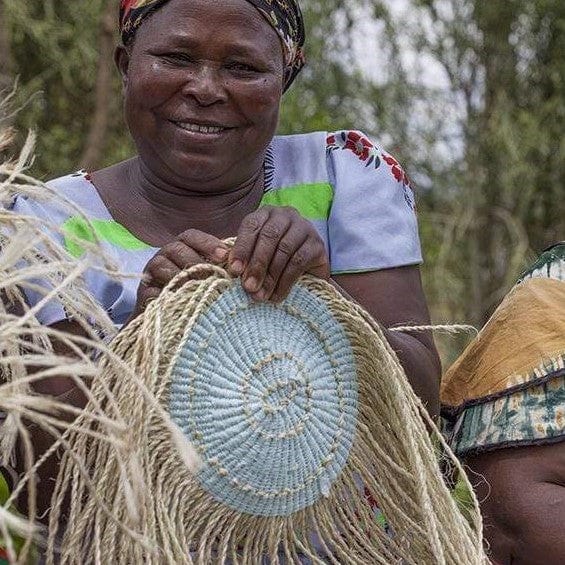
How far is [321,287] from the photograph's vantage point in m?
1.61

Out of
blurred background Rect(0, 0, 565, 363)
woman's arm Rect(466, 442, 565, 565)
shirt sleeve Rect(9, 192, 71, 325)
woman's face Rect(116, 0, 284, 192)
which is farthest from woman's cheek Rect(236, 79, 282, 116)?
blurred background Rect(0, 0, 565, 363)

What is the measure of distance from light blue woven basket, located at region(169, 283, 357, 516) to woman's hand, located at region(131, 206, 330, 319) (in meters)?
0.04

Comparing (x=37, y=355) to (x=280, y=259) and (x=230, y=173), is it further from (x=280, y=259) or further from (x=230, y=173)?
(x=230, y=173)

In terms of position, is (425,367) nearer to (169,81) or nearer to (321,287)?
(321,287)

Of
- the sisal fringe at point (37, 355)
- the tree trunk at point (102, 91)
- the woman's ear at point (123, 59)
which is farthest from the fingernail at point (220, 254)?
the tree trunk at point (102, 91)

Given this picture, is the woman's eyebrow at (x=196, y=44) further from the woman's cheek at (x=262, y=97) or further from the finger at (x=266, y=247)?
the finger at (x=266, y=247)

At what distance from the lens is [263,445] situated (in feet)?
5.01

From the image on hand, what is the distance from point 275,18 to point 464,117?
4.08 m

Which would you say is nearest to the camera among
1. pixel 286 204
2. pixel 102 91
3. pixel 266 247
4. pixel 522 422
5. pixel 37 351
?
pixel 37 351

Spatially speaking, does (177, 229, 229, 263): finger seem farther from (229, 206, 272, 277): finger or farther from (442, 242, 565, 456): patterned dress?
(442, 242, 565, 456): patterned dress

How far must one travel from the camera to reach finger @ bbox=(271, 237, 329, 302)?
154cm

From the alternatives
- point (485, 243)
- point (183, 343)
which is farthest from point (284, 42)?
point (485, 243)

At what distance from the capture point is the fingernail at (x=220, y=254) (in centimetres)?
153

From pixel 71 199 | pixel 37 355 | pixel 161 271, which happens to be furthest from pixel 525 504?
pixel 37 355
